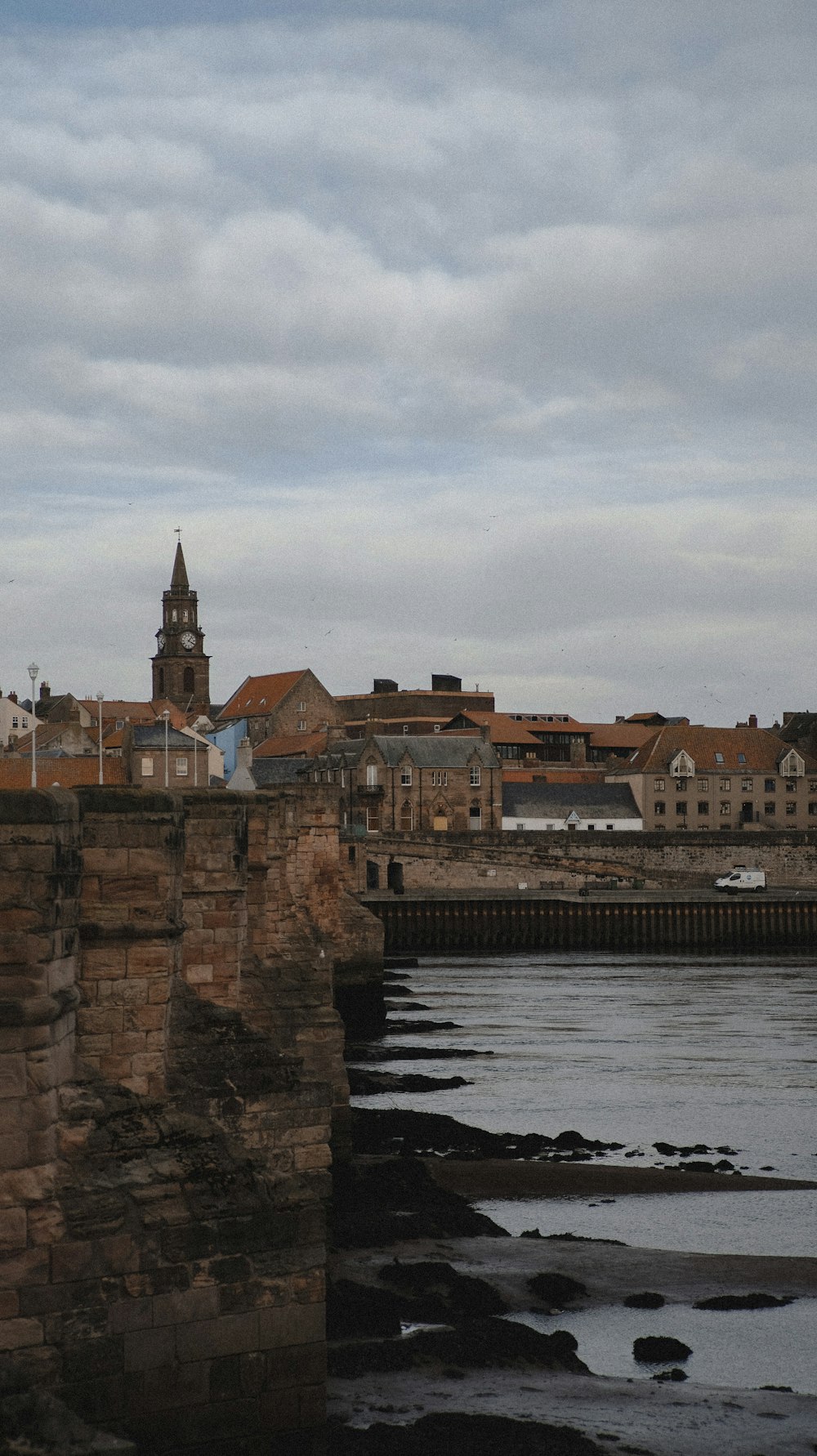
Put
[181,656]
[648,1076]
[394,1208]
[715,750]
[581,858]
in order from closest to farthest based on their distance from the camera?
[394,1208]
[648,1076]
[581,858]
[715,750]
[181,656]

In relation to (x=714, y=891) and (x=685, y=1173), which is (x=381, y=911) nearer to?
(x=714, y=891)

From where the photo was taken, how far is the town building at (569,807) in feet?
388

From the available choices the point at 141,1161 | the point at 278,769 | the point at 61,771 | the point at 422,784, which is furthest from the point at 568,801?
the point at 141,1161

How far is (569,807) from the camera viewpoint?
119812mm

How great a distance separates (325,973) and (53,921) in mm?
10402

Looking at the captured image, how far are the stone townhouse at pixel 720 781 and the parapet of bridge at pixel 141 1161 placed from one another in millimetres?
111649

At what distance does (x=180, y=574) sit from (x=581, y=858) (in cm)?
7638

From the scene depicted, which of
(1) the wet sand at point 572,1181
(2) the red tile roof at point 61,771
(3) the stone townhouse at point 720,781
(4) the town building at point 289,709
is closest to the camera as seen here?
(1) the wet sand at point 572,1181

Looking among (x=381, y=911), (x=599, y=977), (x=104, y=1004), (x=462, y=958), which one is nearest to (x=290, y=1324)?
(x=104, y=1004)

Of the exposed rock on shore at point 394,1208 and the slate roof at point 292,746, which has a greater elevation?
the slate roof at point 292,746

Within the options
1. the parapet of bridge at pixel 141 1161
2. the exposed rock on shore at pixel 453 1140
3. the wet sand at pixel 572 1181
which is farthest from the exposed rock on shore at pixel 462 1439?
the exposed rock on shore at pixel 453 1140

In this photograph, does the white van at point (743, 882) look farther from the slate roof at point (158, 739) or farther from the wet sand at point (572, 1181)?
the wet sand at point (572, 1181)

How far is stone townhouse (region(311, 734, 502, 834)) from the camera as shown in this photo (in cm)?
11525

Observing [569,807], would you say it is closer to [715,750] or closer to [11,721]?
[715,750]
